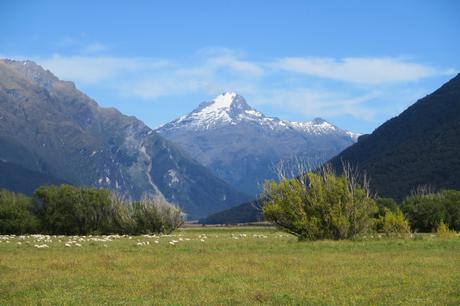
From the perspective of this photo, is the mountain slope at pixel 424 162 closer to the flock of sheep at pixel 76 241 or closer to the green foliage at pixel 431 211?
the green foliage at pixel 431 211

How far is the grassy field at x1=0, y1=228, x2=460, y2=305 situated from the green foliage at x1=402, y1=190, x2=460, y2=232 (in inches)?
1760

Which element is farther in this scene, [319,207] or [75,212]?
[75,212]

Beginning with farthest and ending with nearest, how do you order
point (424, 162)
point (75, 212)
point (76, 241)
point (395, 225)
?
point (424, 162) → point (75, 212) → point (395, 225) → point (76, 241)

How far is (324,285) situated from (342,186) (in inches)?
916

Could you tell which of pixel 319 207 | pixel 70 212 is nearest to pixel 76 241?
pixel 319 207

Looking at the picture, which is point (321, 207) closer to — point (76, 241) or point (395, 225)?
point (395, 225)

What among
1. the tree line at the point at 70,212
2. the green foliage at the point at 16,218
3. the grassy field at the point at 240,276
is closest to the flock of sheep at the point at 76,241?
the grassy field at the point at 240,276

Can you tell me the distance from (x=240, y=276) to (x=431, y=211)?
60752 millimetres

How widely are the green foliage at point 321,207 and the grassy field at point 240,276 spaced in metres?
7.56

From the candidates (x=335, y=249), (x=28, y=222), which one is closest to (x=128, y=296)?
(x=335, y=249)

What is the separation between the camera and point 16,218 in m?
74.4

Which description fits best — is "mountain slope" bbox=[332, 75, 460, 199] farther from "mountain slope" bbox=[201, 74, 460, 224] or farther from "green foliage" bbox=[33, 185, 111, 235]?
"green foliage" bbox=[33, 185, 111, 235]

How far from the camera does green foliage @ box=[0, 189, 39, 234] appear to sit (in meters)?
73.8

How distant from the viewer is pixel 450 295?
1819 centimetres
